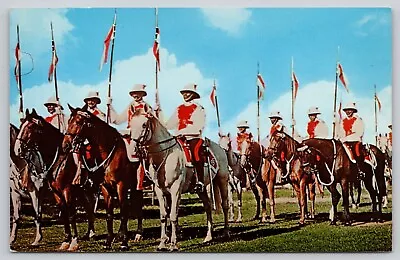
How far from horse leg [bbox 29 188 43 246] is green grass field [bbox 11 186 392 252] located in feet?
0.05

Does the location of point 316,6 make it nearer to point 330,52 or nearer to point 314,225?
point 330,52

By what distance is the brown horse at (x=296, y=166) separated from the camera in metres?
3.76

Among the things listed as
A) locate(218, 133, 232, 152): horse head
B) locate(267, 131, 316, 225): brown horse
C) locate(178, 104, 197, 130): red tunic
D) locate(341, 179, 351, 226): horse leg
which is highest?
locate(178, 104, 197, 130): red tunic

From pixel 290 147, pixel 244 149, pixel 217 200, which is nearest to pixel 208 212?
pixel 217 200

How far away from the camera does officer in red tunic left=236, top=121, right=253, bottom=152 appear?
3.74 m

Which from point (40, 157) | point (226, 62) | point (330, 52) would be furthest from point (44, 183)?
point (330, 52)

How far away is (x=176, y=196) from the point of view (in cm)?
375

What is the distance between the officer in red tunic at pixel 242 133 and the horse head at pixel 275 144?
0.08m

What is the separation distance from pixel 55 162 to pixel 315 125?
0.92 meters

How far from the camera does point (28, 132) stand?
3.76 metres

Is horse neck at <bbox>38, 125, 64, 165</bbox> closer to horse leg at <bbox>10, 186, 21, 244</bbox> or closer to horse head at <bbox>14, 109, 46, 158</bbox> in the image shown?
horse head at <bbox>14, 109, 46, 158</bbox>

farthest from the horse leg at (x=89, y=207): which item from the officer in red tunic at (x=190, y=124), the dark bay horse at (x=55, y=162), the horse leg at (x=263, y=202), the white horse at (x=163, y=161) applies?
the horse leg at (x=263, y=202)

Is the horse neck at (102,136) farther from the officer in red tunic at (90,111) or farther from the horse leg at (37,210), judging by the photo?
the horse leg at (37,210)

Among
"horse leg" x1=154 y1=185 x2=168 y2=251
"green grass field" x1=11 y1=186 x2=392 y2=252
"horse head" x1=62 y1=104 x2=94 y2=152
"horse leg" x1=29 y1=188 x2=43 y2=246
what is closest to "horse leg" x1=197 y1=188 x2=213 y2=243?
"green grass field" x1=11 y1=186 x2=392 y2=252
